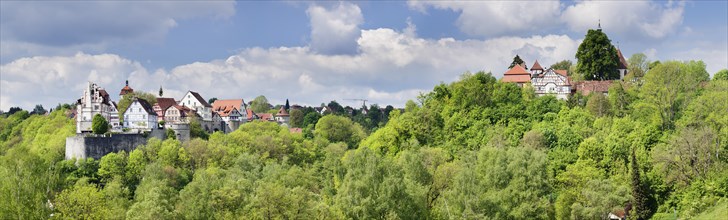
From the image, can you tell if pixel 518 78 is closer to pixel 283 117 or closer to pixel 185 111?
pixel 185 111

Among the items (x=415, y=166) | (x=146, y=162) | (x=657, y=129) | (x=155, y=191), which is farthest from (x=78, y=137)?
(x=657, y=129)

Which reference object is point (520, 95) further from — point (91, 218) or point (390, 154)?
point (91, 218)

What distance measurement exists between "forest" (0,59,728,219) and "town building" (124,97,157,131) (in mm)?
7647

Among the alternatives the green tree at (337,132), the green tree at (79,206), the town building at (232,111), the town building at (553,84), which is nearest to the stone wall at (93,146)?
the green tree at (79,206)

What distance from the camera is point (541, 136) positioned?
62000 mm

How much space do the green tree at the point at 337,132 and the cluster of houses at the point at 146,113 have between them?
1205 centimetres

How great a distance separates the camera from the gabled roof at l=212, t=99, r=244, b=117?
384 feet

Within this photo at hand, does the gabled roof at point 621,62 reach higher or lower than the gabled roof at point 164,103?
higher

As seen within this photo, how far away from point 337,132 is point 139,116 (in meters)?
34.8

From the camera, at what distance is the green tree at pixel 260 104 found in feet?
587

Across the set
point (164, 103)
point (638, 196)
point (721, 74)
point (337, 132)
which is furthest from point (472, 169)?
point (337, 132)

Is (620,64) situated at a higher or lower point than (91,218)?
higher

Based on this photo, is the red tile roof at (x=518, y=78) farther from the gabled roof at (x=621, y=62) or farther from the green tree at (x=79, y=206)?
the green tree at (x=79, y=206)

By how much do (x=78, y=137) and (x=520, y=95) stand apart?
4227cm
